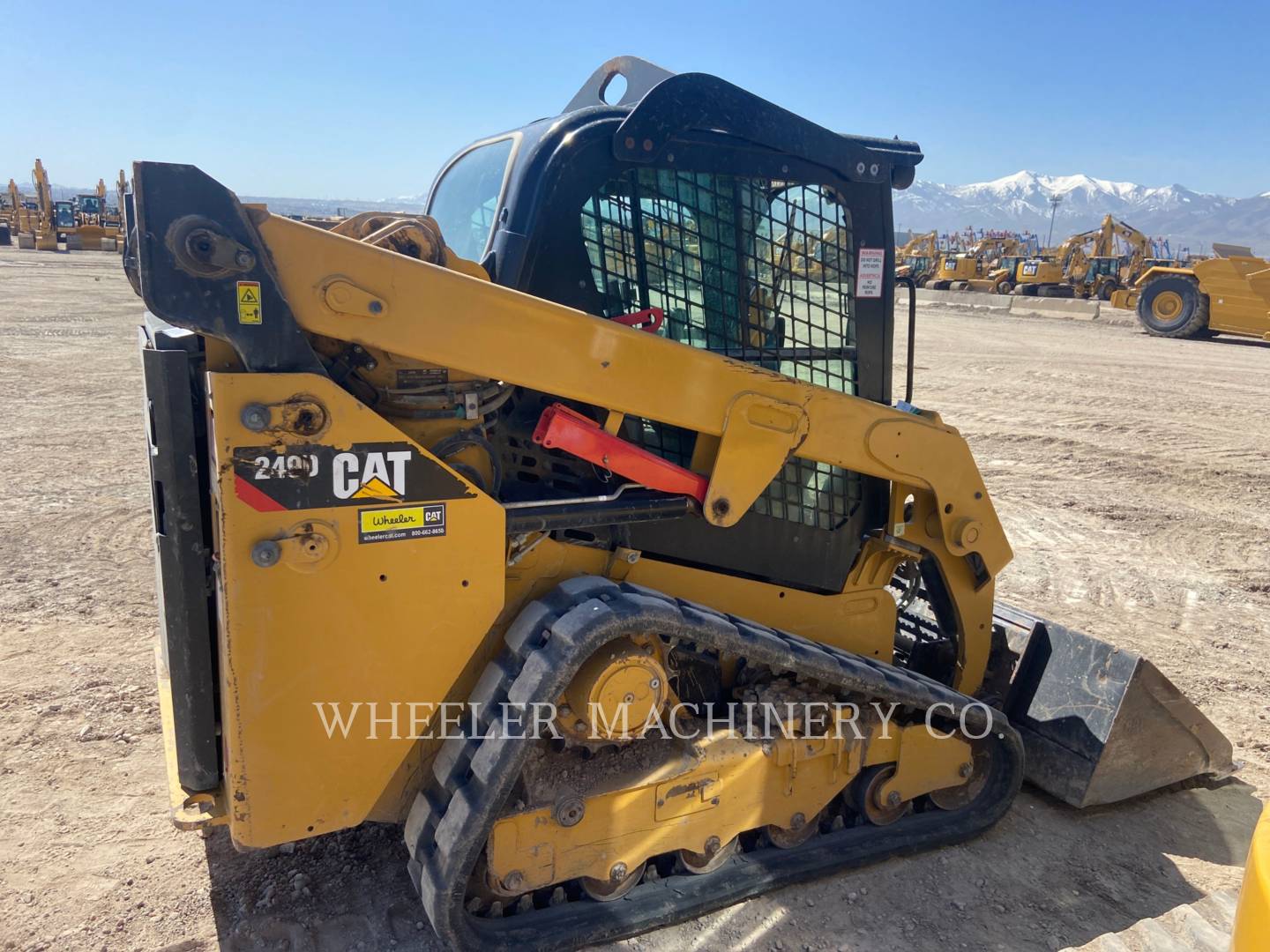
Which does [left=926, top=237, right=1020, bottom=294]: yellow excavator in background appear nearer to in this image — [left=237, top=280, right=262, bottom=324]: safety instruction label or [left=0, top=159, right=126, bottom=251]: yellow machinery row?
[left=0, top=159, right=126, bottom=251]: yellow machinery row

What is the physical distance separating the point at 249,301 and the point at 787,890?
2584mm

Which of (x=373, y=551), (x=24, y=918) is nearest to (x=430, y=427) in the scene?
(x=373, y=551)

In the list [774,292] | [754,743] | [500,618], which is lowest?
[754,743]

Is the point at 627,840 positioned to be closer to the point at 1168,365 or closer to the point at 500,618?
the point at 500,618

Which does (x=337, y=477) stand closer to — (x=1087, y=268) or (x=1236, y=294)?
(x=1236, y=294)

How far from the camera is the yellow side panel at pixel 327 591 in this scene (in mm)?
2281

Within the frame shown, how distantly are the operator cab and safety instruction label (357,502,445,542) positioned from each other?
0.42 m

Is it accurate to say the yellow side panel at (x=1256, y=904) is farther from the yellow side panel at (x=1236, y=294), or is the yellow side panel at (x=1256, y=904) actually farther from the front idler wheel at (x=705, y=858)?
the yellow side panel at (x=1236, y=294)

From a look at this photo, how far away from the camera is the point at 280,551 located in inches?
91.5

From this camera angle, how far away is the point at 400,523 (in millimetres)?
2469

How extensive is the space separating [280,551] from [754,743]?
167cm

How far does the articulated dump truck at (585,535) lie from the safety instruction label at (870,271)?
1cm

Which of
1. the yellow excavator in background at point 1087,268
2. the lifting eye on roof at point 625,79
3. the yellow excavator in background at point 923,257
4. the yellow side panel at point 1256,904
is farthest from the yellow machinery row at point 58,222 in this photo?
the yellow side panel at point 1256,904

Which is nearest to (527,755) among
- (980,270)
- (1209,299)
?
(1209,299)
